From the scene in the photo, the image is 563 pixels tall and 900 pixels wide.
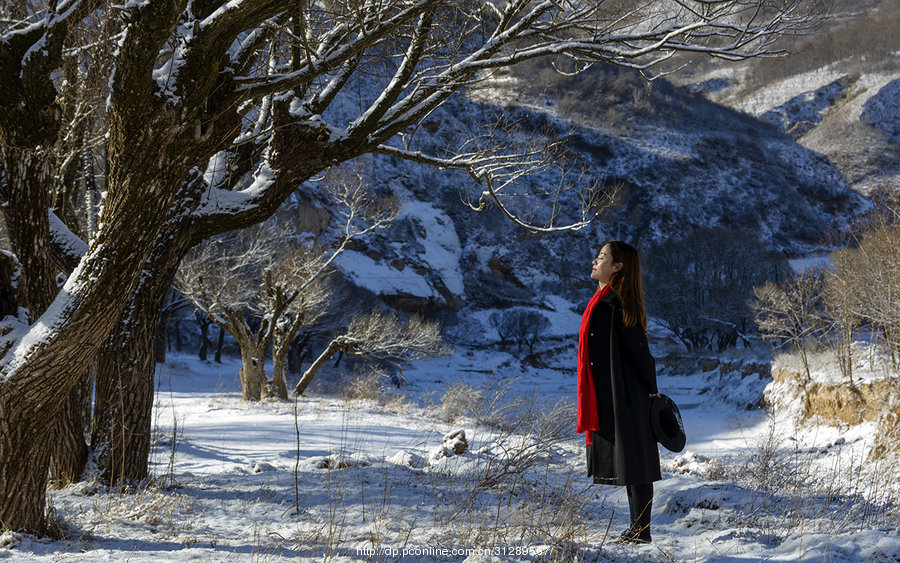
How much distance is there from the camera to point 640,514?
9.40 feet

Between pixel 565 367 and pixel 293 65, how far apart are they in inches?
1352

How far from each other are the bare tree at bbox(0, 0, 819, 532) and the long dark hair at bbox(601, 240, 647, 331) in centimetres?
159

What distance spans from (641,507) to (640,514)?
4 cm

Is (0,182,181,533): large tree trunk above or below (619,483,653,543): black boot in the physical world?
above

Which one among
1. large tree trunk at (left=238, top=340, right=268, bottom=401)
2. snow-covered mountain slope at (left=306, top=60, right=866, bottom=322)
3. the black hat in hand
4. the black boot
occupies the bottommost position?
large tree trunk at (left=238, top=340, right=268, bottom=401)

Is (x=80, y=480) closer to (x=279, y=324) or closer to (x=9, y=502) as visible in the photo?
(x=9, y=502)

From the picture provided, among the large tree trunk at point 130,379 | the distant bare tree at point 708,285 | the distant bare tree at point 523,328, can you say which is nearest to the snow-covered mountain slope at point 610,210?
the distant bare tree at point 523,328

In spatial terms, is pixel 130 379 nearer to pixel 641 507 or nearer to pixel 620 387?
pixel 620 387

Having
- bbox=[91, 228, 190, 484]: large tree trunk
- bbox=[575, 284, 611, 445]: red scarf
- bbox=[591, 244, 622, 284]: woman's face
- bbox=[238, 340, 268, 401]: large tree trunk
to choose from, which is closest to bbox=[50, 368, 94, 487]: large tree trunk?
bbox=[91, 228, 190, 484]: large tree trunk

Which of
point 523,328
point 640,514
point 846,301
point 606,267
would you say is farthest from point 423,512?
point 523,328

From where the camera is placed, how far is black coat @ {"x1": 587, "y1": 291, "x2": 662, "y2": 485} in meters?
2.86

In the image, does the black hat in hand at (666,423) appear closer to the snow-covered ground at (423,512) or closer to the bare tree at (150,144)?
the snow-covered ground at (423,512)

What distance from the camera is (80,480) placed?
3.79 meters

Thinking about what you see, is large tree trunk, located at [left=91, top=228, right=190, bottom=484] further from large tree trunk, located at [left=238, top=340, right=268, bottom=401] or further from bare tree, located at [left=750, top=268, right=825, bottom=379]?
bare tree, located at [left=750, top=268, right=825, bottom=379]
